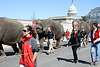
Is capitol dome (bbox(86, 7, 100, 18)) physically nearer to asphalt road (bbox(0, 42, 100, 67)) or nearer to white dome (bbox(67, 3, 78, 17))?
asphalt road (bbox(0, 42, 100, 67))

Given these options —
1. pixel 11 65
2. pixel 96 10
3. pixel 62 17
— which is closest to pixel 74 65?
pixel 11 65

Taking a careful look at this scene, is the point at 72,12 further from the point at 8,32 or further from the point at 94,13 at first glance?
the point at 8,32

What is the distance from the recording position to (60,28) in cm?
1338

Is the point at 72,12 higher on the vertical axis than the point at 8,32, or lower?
higher

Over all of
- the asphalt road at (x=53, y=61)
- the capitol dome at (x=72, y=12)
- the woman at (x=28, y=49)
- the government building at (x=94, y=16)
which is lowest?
the asphalt road at (x=53, y=61)

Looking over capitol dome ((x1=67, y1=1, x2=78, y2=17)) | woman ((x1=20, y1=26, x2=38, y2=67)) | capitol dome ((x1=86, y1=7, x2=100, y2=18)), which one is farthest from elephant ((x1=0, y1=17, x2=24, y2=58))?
capitol dome ((x1=67, y1=1, x2=78, y2=17))

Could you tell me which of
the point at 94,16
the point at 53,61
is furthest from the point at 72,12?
the point at 53,61

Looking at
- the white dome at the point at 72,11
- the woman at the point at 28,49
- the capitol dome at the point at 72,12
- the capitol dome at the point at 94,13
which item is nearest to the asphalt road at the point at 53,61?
the woman at the point at 28,49

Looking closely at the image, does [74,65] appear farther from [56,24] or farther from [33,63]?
[56,24]

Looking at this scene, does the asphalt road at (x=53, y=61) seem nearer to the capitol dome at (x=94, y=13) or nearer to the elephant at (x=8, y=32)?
the elephant at (x=8, y=32)

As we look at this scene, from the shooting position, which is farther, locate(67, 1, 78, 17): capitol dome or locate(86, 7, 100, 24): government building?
locate(67, 1, 78, 17): capitol dome

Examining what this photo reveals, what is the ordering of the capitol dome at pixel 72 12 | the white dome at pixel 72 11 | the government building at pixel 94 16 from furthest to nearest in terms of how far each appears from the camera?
1. the white dome at pixel 72 11
2. the capitol dome at pixel 72 12
3. the government building at pixel 94 16

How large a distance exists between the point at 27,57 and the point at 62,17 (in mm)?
104138

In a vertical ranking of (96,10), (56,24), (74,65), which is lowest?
(74,65)
